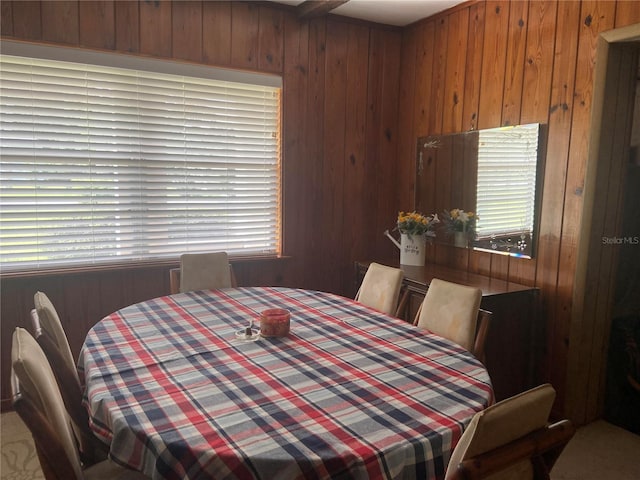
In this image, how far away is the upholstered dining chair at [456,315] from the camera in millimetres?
2066

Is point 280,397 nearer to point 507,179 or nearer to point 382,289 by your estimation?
point 382,289

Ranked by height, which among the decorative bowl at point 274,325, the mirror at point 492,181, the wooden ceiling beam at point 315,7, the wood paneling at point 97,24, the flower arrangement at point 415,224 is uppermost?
the wooden ceiling beam at point 315,7

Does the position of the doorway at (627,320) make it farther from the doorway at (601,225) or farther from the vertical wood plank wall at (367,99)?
the vertical wood plank wall at (367,99)

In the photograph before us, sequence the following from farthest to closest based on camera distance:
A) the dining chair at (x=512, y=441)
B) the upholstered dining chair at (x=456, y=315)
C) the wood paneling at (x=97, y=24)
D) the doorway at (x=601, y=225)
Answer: the wood paneling at (x=97, y=24) → the doorway at (x=601, y=225) → the upholstered dining chair at (x=456, y=315) → the dining chair at (x=512, y=441)

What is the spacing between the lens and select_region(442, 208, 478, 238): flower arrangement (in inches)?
127

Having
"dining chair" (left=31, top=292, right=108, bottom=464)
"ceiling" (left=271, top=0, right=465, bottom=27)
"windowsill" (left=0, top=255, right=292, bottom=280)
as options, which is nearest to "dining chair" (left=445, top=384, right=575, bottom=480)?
"dining chair" (left=31, top=292, right=108, bottom=464)

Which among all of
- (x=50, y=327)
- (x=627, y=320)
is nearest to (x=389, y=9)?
(x=627, y=320)

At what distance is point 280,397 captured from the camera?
140cm

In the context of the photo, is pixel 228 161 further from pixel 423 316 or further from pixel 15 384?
pixel 15 384

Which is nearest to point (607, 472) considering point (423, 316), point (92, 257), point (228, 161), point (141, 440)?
point (423, 316)

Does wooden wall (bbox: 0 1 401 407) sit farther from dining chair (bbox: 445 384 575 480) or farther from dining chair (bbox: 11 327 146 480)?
dining chair (bbox: 445 384 575 480)

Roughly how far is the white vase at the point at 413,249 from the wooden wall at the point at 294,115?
56 centimetres

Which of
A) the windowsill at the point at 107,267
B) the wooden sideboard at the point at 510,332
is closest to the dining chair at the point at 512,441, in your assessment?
the wooden sideboard at the point at 510,332

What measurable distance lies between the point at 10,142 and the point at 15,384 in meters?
1.98
